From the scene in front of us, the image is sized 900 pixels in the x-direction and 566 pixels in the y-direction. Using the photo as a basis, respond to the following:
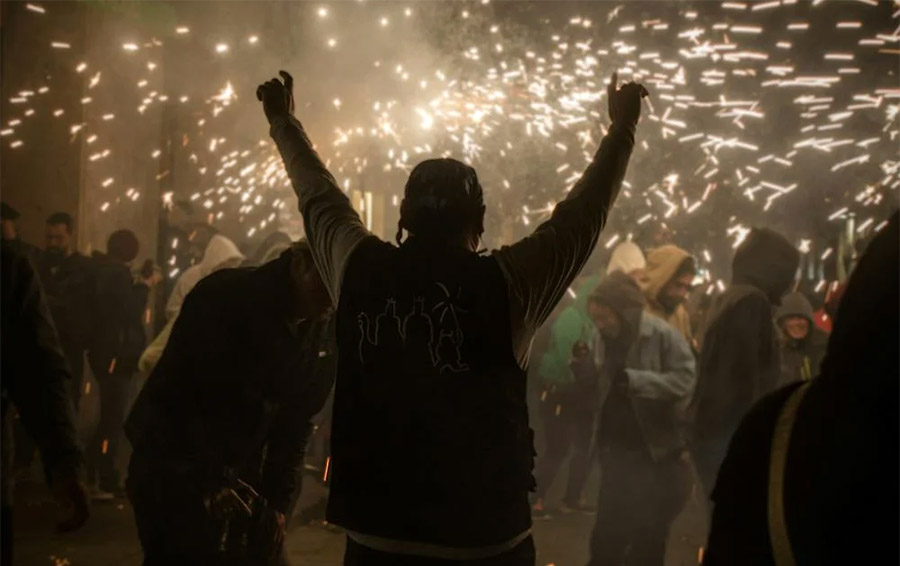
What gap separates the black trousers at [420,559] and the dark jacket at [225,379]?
0.92 metres

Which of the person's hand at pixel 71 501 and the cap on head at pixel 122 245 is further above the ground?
the cap on head at pixel 122 245

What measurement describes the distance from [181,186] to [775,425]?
32.6ft

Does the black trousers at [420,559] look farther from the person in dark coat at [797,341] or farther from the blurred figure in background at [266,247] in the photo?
the person in dark coat at [797,341]

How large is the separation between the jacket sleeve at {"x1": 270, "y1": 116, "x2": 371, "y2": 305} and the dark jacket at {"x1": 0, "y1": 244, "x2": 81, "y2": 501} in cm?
89

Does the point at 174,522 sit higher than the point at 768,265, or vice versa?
the point at 768,265

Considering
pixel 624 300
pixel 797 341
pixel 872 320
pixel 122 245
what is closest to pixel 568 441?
pixel 624 300

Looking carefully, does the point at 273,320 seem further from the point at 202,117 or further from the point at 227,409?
the point at 202,117

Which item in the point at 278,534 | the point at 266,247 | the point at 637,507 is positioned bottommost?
the point at 637,507

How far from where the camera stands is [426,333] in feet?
6.39

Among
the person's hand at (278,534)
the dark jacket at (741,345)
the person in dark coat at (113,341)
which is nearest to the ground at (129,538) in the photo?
the person in dark coat at (113,341)

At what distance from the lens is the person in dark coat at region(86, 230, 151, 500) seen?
6.56 metres

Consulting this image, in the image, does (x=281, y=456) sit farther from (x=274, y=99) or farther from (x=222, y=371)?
(x=274, y=99)

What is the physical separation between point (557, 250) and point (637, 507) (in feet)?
9.34

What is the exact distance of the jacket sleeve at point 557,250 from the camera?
1.98 metres
